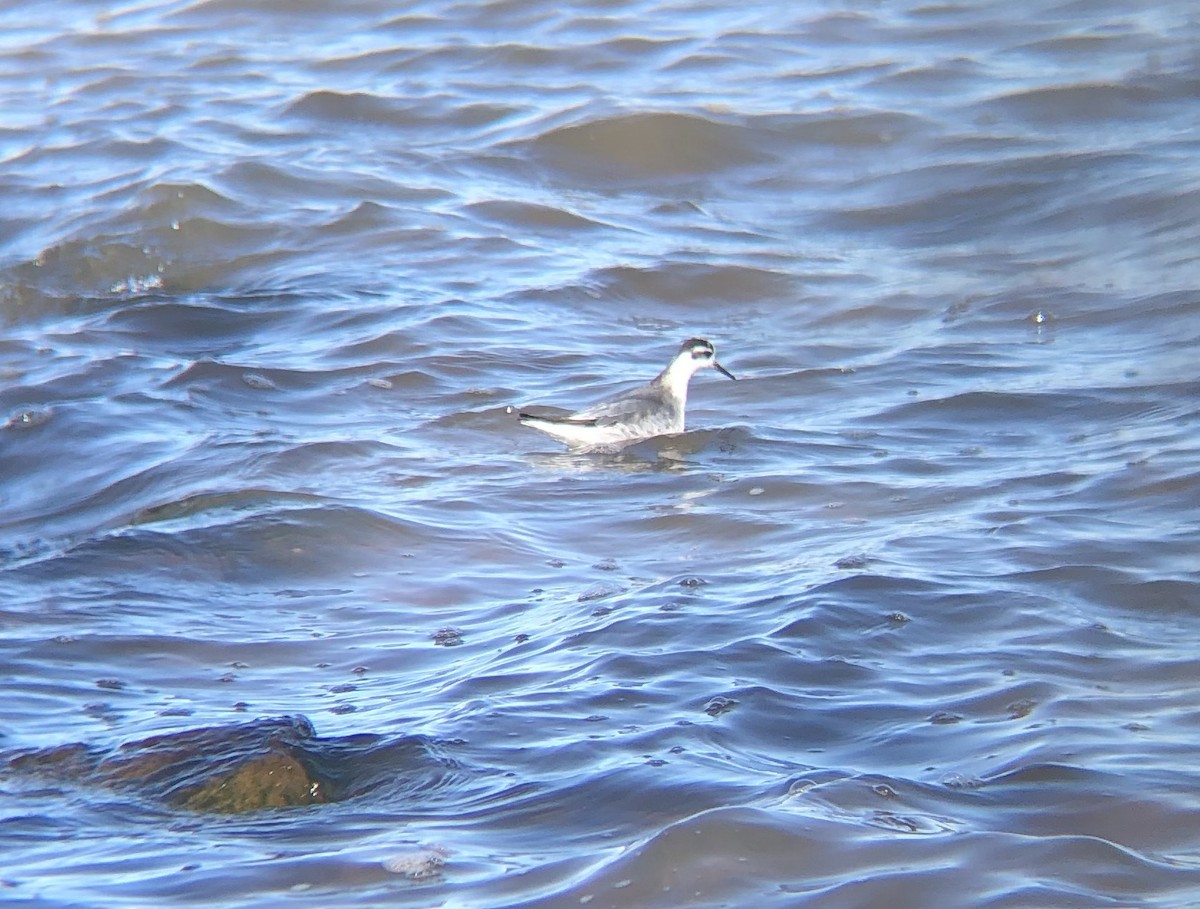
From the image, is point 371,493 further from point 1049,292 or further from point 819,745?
point 1049,292

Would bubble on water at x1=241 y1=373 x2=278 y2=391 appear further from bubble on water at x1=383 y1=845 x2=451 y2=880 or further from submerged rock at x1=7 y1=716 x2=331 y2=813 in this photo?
bubble on water at x1=383 y1=845 x2=451 y2=880

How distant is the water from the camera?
4488mm

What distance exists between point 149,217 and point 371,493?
5335 millimetres

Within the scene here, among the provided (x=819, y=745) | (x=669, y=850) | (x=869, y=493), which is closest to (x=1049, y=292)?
(x=869, y=493)

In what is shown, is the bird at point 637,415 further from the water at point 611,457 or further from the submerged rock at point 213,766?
the submerged rock at point 213,766

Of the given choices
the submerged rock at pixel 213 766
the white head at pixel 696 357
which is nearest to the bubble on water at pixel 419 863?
the submerged rock at pixel 213 766

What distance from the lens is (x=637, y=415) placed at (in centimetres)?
915

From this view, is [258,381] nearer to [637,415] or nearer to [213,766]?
[637,415]

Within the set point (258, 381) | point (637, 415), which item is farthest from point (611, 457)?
point (258, 381)

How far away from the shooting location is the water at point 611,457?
4.49 m

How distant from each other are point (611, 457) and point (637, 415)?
0.98 ft

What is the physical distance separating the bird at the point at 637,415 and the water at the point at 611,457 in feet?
0.44

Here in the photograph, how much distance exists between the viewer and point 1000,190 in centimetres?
1214

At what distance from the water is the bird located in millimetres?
135
